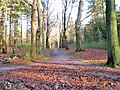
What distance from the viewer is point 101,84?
8.53 metres

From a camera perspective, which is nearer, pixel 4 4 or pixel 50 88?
pixel 50 88

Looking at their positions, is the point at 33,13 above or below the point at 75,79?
above

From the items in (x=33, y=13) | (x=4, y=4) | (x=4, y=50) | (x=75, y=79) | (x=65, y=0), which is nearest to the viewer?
(x=75, y=79)

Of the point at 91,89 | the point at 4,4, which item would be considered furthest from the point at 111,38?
the point at 4,4

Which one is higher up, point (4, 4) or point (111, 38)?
point (4, 4)

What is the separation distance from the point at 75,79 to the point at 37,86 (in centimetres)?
204

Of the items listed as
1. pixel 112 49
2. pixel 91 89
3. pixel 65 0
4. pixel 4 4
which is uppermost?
pixel 65 0

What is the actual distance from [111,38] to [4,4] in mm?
12157

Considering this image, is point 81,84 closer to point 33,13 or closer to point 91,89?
point 91,89

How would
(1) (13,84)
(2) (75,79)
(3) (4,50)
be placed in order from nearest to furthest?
(1) (13,84) → (2) (75,79) → (3) (4,50)

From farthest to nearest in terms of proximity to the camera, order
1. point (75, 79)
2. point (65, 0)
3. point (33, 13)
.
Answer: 1. point (65, 0)
2. point (33, 13)
3. point (75, 79)

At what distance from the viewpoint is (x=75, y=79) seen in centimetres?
948

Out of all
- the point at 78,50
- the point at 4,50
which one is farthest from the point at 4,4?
the point at 78,50

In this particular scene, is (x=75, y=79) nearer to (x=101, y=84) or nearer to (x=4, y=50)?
(x=101, y=84)
